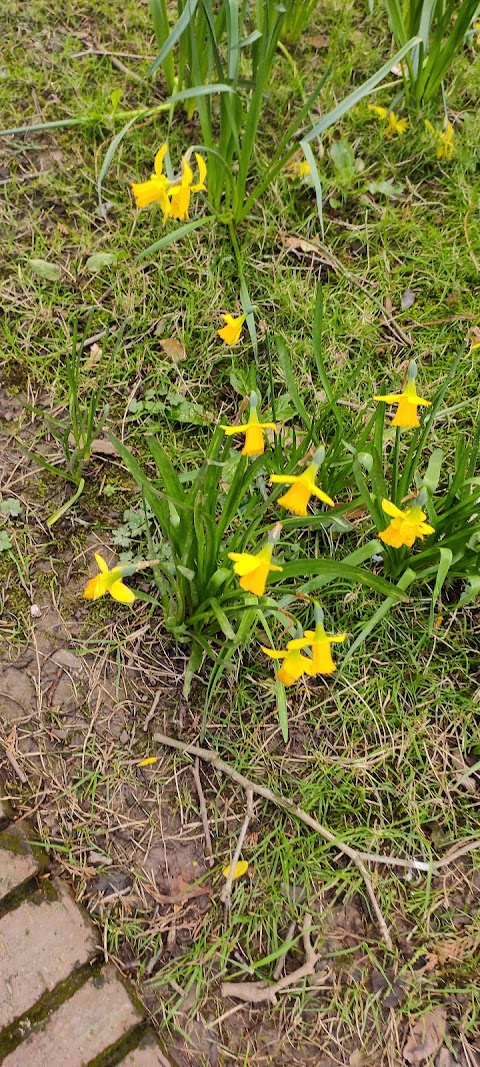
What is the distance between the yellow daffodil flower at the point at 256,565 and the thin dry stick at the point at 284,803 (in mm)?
509

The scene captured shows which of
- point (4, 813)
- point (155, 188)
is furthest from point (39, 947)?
point (155, 188)

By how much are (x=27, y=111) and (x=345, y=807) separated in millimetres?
2237

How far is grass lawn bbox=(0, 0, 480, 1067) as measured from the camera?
1.54 metres

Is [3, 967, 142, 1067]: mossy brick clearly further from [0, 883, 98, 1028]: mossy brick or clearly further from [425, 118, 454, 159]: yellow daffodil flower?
[425, 118, 454, 159]: yellow daffodil flower

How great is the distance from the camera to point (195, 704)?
5.60 ft

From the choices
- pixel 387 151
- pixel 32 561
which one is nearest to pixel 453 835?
pixel 32 561

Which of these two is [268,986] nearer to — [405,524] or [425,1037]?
[425,1037]

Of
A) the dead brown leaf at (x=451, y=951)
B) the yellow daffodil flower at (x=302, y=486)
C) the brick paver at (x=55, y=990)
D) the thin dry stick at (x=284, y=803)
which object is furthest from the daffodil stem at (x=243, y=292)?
the dead brown leaf at (x=451, y=951)

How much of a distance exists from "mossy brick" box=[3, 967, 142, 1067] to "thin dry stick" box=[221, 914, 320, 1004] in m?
0.19

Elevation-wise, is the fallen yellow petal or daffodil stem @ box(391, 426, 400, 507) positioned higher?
daffodil stem @ box(391, 426, 400, 507)

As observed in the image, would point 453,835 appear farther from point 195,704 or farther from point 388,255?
point 388,255

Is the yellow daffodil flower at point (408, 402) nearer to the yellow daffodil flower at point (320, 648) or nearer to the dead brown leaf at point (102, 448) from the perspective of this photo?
the yellow daffodil flower at point (320, 648)

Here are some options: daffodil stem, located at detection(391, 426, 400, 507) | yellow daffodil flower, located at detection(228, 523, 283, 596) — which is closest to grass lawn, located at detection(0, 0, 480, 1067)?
daffodil stem, located at detection(391, 426, 400, 507)

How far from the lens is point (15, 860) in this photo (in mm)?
1490
